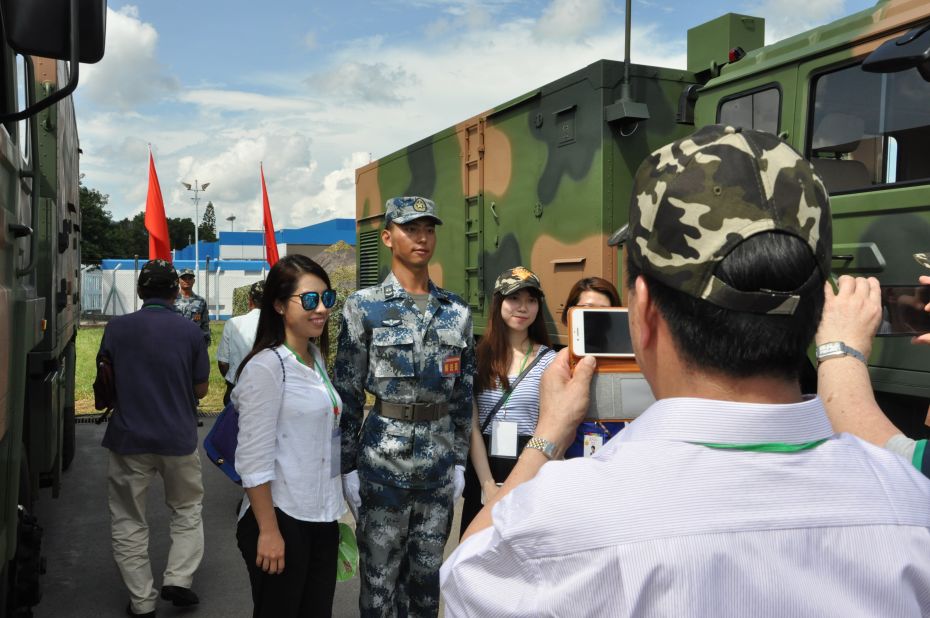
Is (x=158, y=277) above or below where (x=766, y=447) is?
above

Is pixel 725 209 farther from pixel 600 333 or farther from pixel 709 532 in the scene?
→ pixel 600 333

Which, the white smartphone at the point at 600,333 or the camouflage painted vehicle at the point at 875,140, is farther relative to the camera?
the camouflage painted vehicle at the point at 875,140

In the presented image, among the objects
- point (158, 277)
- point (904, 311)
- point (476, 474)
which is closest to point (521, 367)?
point (476, 474)

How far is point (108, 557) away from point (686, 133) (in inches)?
179

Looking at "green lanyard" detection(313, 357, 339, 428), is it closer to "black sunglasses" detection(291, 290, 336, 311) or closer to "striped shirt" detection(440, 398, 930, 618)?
"black sunglasses" detection(291, 290, 336, 311)

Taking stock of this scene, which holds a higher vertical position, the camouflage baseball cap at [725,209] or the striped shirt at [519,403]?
the camouflage baseball cap at [725,209]

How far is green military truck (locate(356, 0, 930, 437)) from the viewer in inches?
139

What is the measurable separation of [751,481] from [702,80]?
5041 mm

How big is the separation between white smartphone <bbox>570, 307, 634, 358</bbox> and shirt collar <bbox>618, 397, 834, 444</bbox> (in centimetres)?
66

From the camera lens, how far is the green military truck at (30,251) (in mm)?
2029

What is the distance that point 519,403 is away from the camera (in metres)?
3.72

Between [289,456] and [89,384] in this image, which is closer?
[289,456]

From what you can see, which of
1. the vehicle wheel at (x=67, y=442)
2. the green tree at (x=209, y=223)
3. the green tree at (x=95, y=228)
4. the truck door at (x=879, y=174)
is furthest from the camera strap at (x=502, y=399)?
the green tree at (x=209, y=223)

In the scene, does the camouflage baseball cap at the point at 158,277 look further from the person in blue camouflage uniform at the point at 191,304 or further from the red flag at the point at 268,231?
the red flag at the point at 268,231
